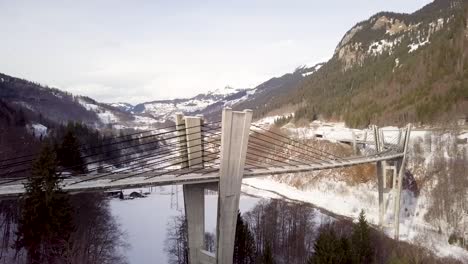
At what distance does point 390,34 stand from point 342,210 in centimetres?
10149

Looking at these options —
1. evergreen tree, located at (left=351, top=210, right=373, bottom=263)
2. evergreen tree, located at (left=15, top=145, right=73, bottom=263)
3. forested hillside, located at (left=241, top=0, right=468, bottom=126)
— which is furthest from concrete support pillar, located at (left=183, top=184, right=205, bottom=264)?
forested hillside, located at (left=241, top=0, right=468, bottom=126)

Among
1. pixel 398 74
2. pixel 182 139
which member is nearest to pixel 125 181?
pixel 182 139

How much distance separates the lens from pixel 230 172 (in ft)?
50.1

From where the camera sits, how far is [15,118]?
82500mm

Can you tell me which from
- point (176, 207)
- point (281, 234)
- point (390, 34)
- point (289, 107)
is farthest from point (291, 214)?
point (390, 34)

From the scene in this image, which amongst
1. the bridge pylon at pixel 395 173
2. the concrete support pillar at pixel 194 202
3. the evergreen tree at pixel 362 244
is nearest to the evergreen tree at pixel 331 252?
the evergreen tree at pixel 362 244

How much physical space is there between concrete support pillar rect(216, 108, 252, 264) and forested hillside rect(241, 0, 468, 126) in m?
50.6

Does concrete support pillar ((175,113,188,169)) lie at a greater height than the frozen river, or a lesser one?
greater

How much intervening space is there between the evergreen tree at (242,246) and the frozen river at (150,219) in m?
6.53

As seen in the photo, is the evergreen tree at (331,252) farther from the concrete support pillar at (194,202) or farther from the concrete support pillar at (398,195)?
the concrete support pillar at (398,195)

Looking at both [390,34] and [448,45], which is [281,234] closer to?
[448,45]

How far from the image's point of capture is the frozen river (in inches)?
1152

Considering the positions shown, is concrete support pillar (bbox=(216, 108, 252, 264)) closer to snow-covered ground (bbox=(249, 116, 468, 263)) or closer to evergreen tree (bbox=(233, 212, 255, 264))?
evergreen tree (bbox=(233, 212, 255, 264))

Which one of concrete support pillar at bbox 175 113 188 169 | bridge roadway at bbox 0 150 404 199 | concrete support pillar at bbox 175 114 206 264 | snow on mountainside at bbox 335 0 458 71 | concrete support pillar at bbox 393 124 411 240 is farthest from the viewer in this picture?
snow on mountainside at bbox 335 0 458 71
